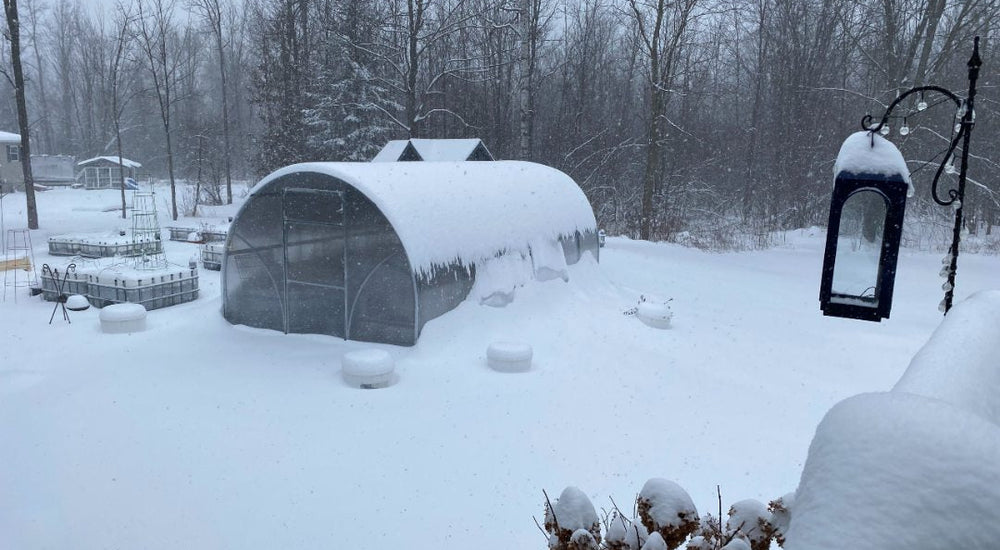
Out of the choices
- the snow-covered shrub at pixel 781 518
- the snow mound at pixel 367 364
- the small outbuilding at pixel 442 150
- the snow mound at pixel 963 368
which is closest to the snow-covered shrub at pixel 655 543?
the snow-covered shrub at pixel 781 518

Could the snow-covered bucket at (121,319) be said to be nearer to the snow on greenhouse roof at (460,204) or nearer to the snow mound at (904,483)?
the snow on greenhouse roof at (460,204)

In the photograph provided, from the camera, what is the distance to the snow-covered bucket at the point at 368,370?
9.07m

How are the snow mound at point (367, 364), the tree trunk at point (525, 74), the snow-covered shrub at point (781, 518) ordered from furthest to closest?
1. the tree trunk at point (525, 74)
2. the snow mound at point (367, 364)
3. the snow-covered shrub at point (781, 518)

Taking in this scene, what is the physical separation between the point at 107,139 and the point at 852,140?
2450 inches

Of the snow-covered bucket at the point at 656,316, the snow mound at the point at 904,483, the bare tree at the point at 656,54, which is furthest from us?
the bare tree at the point at 656,54

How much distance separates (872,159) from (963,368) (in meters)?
3.96

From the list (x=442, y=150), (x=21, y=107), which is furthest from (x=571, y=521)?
(x=21, y=107)

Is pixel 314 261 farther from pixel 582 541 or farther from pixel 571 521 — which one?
pixel 582 541

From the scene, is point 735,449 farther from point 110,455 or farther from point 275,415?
point 110,455

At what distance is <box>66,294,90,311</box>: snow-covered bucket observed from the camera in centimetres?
1347

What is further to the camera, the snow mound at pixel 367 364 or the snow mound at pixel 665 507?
the snow mound at pixel 367 364

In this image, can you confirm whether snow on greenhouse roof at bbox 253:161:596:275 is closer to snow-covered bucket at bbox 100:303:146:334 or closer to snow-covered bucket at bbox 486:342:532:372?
snow-covered bucket at bbox 486:342:532:372

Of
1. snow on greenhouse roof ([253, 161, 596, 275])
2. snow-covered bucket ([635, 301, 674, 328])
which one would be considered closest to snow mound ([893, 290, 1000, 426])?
snow on greenhouse roof ([253, 161, 596, 275])

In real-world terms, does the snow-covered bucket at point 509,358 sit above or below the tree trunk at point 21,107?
below
